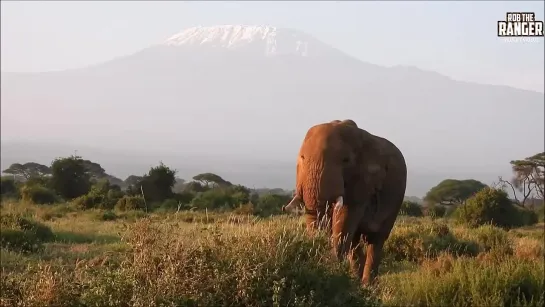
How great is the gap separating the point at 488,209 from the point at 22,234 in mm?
18231

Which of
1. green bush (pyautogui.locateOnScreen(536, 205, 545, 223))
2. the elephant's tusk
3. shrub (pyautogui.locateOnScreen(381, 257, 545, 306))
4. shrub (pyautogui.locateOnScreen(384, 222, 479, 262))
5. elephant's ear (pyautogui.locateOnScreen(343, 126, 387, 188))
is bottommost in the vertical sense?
green bush (pyautogui.locateOnScreen(536, 205, 545, 223))

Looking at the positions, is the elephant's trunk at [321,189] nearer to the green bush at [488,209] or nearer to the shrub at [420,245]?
the shrub at [420,245]

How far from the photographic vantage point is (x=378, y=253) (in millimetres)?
9680

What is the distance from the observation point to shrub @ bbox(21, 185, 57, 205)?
107 feet

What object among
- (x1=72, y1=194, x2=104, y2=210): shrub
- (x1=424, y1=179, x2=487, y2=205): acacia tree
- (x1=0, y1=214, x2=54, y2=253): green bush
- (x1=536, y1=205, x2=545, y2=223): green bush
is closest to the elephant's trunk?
(x1=0, y1=214, x2=54, y2=253): green bush

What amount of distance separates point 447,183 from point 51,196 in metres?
29.9

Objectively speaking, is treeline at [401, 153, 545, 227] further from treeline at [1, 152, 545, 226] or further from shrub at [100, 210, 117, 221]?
shrub at [100, 210, 117, 221]

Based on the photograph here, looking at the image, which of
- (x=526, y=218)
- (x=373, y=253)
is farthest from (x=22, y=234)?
(x=526, y=218)

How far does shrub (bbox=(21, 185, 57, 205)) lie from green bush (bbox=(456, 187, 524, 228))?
2088 centimetres

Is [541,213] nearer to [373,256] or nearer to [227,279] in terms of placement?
[373,256]

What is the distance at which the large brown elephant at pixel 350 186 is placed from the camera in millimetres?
8180

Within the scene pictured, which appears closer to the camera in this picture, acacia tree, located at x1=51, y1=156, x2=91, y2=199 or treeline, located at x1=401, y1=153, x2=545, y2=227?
treeline, located at x1=401, y1=153, x2=545, y2=227

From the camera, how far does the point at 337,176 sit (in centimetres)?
823

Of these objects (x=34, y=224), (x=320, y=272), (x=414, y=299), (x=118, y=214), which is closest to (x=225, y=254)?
(x=320, y=272)
